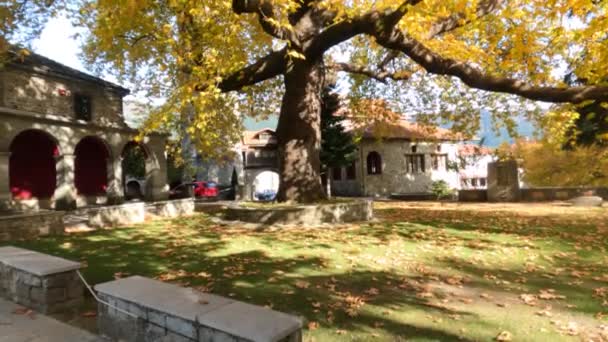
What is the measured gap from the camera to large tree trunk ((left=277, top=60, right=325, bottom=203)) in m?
12.0

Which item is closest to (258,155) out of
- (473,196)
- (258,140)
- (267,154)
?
(267,154)

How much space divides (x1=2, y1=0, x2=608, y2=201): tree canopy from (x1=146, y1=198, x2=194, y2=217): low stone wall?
11.3 ft

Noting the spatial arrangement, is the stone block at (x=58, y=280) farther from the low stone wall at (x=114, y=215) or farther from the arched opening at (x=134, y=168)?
the arched opening at (x=134, y=168)

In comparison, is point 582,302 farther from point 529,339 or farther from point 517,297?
point 529,339

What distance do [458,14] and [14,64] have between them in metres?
19.2

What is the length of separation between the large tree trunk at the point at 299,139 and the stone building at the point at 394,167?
19669 mm

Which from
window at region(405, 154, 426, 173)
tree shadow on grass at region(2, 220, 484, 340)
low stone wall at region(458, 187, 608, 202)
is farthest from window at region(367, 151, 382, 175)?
tree shadow on grass at region(2, 220, 484, 340)

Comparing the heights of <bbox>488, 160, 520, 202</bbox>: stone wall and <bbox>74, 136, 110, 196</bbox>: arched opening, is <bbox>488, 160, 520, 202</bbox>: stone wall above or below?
below

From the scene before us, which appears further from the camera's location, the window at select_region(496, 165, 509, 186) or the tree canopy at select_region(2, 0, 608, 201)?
the window at select_region(496, 165, 509, 186)

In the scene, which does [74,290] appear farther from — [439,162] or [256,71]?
[439,162]

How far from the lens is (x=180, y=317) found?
2.82 m

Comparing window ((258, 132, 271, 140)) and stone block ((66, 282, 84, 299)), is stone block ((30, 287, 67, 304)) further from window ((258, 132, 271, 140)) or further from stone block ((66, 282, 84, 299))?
window ((258, 132, 271, 140))

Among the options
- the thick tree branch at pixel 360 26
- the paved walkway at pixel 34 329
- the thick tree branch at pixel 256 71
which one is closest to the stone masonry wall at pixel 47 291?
the paved walkway at pixel 34 329

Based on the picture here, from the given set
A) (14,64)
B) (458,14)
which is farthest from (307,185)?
(14,64)
